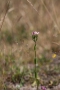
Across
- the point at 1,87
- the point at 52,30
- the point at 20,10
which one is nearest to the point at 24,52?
the point at 1,87

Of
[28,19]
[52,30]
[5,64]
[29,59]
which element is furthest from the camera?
[28,19]

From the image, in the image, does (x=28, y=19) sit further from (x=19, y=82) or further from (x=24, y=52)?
(x=19, y=82)

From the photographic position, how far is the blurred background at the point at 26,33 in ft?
13.3

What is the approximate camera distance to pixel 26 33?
588 cm

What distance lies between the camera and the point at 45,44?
5152 mm

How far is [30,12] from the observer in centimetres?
681

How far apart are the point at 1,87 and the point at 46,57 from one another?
148 cm

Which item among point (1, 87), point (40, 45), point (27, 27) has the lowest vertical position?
point (1, 87)

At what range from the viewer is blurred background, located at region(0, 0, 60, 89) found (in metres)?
4.07

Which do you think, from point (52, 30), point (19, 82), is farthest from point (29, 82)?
point (52, 30)

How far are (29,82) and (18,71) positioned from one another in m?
0.20

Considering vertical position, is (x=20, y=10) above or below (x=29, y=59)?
above

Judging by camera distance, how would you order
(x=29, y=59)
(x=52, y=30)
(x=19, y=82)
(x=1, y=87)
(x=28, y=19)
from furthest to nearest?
(x=28, y=19) → (x=52, y=30) → (x=29, y=59) → (x=19, y=82) → (x=1, y=87)

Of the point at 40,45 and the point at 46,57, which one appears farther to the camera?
the point at 40,45
